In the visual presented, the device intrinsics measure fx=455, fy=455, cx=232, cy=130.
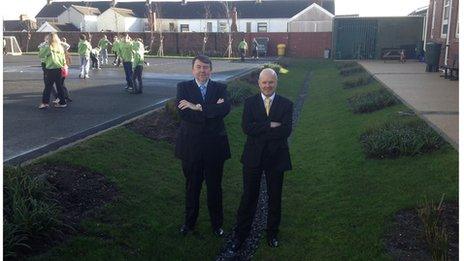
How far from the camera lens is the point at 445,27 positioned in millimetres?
20938

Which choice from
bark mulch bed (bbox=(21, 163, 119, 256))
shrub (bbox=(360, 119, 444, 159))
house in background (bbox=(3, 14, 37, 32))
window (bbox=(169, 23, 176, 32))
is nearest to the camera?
bark mulch bed (bbox=(21, 163, 119, 256))

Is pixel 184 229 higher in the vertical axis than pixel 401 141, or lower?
lower

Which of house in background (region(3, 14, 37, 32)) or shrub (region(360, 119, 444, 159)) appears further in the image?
house in background (region(3, 14, 37, 32))

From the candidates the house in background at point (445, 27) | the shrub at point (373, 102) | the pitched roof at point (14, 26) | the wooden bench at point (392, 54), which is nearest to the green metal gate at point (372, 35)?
the wooden bench at point (392, 54)

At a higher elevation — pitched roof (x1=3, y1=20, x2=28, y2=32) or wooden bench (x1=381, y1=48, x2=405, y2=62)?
pitched roof (x1=3, y1=20, x2=28, y2=32)

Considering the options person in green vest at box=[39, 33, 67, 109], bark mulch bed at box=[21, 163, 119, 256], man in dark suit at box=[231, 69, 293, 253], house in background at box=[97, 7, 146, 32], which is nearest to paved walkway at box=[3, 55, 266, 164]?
person in green vest at box=[39, 33, 67, 109]

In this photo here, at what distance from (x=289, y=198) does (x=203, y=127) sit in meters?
2.06

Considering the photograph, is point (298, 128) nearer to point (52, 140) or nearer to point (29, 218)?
point (52, 140)

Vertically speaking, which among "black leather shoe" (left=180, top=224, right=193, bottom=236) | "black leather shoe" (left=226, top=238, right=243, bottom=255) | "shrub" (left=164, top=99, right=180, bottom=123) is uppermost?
"shrub" (left=164, top=99, right=180, bottom=123)

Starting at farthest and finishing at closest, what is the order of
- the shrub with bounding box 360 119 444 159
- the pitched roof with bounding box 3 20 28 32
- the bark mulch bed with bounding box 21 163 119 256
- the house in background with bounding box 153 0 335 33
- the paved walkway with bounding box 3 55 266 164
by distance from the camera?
the pitched roof with bounding box 3 20 28 32
the house in background with bounding box 153 0 335 33
the paved walkway with bounding box 3 55 266 164
the shrub with bounding box 360 119 444 159
the bark mulch bed with bounding box 21 163 119 256

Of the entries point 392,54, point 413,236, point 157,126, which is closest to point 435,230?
point 413,236

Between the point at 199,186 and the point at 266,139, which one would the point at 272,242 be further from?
the point at 266,139

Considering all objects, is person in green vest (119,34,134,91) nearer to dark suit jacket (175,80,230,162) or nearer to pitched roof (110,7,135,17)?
dark suit jacket (175,80,230,162)

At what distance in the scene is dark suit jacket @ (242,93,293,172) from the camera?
4.65 meters
